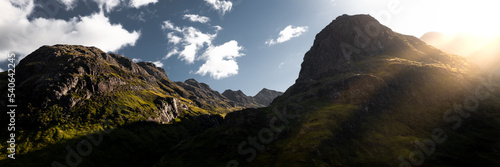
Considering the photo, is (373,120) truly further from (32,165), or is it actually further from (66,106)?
(66,106)

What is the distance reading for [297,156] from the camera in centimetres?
12625

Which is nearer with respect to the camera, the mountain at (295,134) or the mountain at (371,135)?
the mountain at (371,135)

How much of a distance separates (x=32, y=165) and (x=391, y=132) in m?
214

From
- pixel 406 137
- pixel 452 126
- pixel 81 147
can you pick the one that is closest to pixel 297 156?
pixel 406 137

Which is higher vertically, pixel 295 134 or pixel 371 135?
pixel 295 134

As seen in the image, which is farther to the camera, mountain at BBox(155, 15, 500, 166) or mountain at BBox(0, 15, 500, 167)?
mountain at BBox(0, 15, 500, 167)

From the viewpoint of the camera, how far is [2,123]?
5738 inches

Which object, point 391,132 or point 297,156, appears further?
point 391,132

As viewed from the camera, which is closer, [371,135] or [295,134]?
[371,135]

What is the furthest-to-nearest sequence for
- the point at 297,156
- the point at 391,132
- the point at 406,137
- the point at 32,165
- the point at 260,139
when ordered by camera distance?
the point at 260,139 → the point at 391,132 → the point at 406,137 → the point at 297,156 → the point at 32,165

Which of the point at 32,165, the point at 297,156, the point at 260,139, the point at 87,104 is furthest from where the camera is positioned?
the point at 87,104

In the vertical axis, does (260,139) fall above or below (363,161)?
above

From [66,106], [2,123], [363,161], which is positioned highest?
[66,106]

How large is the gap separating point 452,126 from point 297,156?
120m
